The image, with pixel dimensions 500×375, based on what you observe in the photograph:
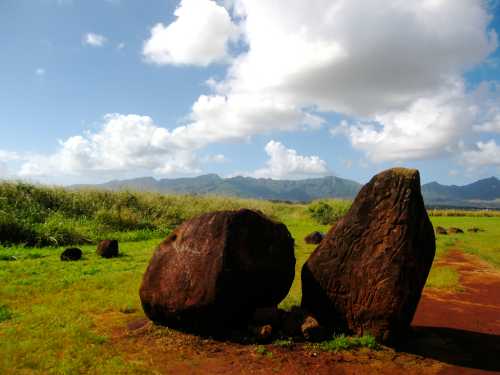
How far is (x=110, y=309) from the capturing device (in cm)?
996

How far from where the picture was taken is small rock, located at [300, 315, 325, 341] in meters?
7.75

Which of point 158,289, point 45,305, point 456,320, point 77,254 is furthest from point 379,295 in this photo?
point 77,254

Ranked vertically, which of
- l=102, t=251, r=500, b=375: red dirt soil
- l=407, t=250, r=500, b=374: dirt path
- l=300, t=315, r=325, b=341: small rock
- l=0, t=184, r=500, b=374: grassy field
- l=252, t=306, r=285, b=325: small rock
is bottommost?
l=407, t=250, r=500, b=374: dirt path

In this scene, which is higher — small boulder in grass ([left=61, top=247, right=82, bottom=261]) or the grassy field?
Answer: small boulder in grass ([left=61, top=247, right=82, bottom=261])

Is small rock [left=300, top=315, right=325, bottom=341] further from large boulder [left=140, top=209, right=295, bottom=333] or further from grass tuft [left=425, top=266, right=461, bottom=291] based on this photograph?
grass tuft [left=425, top=266, right=461, bottom=291]

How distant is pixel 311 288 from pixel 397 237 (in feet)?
6.81

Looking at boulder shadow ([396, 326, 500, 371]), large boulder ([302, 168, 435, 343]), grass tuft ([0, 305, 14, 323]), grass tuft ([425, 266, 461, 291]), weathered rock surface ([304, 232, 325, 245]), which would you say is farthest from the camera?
weathered rock surface ([304, 232, 325, 245])

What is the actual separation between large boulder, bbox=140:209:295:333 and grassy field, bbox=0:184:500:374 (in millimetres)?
1388

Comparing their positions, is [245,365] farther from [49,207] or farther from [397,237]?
[49,207]

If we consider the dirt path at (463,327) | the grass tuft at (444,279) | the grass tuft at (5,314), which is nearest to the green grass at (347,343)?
the dirt path at (463,327)

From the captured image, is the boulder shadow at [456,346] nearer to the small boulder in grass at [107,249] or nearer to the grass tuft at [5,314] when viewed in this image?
the grass tuft at [5,314]

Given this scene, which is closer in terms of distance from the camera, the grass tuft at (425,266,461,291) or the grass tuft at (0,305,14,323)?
the grass tuft at (0,305,14,323)

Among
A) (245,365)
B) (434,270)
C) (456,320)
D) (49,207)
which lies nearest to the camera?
(245,365)

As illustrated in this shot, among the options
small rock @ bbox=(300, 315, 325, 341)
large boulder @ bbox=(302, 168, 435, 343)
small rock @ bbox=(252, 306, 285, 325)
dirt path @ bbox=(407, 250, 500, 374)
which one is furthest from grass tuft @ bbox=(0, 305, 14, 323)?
dirt path @ bbox=(407, 250, 500, 374)
